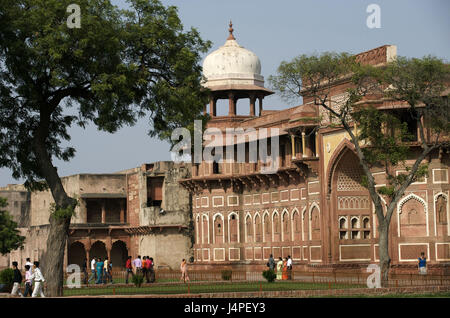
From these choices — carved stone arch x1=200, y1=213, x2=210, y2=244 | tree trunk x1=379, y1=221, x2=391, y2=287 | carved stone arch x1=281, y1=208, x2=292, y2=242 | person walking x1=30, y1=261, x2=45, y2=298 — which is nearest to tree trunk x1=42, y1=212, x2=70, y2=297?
person walking x1=30, y1=261, x2=45, y2=298

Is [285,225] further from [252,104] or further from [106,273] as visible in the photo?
[106,273]

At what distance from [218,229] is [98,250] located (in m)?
17.3

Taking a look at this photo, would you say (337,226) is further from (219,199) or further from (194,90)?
(194,90)

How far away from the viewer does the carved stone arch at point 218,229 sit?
52.7m

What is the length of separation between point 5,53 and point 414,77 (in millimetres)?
13749

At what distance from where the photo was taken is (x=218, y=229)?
53.0 m

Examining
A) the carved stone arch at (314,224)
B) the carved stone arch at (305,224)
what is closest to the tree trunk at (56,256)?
the carved stone arch at (314,224)

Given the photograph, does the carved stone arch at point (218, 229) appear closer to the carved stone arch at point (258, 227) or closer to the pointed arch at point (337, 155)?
the carved stone arch at point (258, 227)

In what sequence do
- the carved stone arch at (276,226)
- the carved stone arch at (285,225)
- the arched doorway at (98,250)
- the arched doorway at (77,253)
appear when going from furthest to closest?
the arched doorway at (98,250) < the arched doorway at (77,253) < the carved stone arch at (276,226) < the carved stone arch at (285,225)

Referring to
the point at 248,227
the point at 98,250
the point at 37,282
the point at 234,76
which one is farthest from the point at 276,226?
the point at 37,282

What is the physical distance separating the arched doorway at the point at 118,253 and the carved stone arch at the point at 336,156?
93.1 feet

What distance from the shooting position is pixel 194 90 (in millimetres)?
29422

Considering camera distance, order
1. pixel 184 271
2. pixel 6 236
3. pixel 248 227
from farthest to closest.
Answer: pixel 6 236 < pixel 248 227 < pixel 184 271
